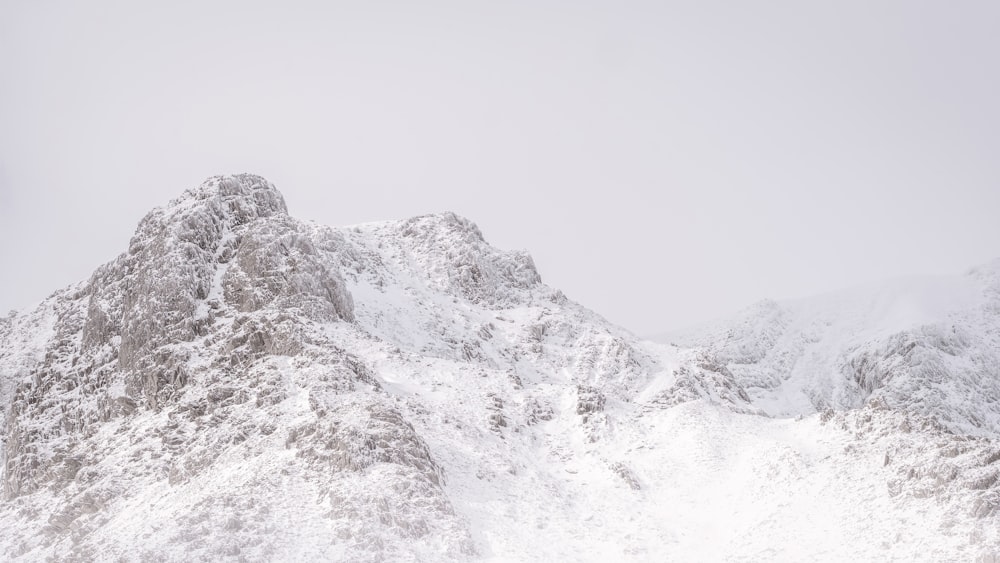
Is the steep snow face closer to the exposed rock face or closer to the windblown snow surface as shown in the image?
the windblown snow surface

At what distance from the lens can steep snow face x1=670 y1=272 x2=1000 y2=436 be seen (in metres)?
80.8

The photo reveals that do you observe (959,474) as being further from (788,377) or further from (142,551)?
(788,377)

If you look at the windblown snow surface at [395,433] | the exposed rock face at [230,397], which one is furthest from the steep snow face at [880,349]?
the exposed rock face at [230,397]

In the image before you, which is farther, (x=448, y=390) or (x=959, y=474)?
(x=448, y=390)

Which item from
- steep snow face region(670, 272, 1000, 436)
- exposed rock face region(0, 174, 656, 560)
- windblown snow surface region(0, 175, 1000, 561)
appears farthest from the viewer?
steep snow face region(670, 272, 1000, 436)

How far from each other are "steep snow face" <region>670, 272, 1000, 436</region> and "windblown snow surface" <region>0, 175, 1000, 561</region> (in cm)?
66

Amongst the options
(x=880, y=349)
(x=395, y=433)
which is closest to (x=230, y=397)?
(x=395, y=433)

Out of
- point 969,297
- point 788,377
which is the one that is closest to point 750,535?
point 788,377

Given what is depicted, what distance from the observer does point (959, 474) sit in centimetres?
3659

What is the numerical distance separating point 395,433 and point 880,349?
2610 inches

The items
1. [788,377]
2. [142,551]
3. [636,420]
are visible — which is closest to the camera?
[142,551]

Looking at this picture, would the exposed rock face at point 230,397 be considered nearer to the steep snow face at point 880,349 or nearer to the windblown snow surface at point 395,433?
the windblown snow surface at point 395,433

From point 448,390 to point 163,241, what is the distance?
2401 cm

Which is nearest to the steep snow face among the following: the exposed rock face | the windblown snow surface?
the windblown snow surface
